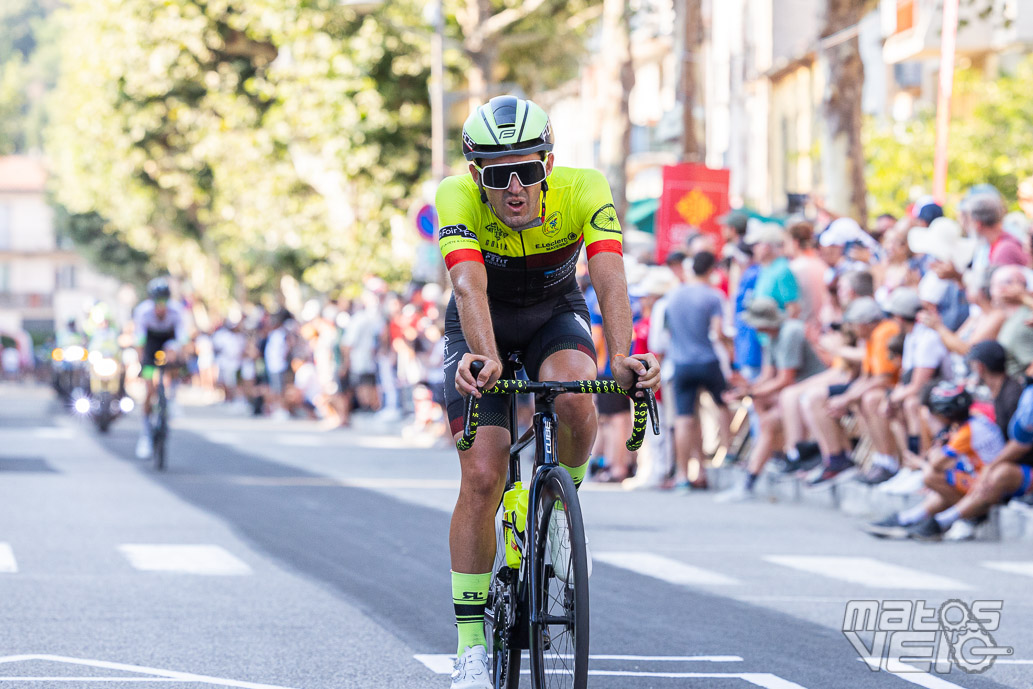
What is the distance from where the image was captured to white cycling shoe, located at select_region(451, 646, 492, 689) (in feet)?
19.9

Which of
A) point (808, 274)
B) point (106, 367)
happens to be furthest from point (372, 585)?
point (106, 367)

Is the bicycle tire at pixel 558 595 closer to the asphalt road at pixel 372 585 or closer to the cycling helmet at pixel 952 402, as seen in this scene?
the asphalt road at pixel 372 585

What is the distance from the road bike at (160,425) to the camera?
1825 cm

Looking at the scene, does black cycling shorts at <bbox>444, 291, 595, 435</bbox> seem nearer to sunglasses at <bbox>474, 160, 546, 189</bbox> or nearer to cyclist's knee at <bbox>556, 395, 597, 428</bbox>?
cyclist's knee at <bbox>556, 395, 597, 428</bbox>

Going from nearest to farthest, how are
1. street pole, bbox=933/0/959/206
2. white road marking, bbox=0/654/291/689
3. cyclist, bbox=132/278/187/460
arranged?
white road marking, bbox=0/654/291/689 → cyclist, bbox=132/278/187/460 → street pole, bbox=933/0/959/206

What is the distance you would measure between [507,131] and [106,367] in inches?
781

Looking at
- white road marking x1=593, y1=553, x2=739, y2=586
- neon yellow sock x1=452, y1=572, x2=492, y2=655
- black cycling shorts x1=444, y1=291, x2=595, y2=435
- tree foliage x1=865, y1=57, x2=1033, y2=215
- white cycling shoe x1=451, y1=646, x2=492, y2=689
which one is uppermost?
tree foliage x1=865, y1=57, x2=1033, y2=215

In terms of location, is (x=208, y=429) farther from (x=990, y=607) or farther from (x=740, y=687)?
(x=740, y=687)

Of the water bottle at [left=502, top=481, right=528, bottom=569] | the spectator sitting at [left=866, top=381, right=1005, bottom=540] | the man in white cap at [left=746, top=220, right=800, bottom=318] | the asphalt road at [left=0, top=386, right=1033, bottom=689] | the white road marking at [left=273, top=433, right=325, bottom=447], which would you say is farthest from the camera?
the white road marking at [left=273, top=433, right=325, bottom=447]

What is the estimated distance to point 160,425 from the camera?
18.3 meters

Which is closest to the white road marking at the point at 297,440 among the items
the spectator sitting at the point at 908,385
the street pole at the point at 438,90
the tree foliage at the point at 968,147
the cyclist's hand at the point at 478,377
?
the street pole at the point at 438,90

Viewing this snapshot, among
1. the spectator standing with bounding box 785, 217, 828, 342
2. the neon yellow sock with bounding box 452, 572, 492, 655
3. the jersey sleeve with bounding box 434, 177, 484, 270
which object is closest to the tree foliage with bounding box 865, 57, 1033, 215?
the spectator standing with bounding box 785, 217, 828, 342

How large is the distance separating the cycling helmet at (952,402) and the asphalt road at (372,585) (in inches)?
34.2

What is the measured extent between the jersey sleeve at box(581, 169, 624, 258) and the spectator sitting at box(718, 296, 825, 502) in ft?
30.4
